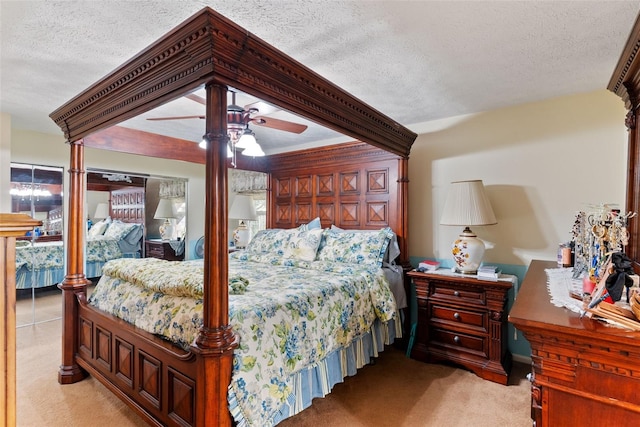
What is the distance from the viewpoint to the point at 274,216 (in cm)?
436

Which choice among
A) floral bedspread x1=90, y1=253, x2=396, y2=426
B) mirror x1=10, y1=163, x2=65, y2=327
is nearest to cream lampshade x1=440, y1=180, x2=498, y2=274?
floral bedspread x1=90, y1=253, x2=396, y2=426

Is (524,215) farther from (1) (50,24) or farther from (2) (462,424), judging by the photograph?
(1) (50,24)

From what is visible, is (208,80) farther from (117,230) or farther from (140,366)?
(117,230)

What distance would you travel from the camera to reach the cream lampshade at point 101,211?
4.20 metres

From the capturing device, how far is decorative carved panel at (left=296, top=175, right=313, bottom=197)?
4.02 meters

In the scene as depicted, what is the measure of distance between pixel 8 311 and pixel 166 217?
4.18 meters

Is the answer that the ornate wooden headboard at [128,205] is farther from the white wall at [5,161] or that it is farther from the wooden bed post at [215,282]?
the wooden bed post at [215,282]

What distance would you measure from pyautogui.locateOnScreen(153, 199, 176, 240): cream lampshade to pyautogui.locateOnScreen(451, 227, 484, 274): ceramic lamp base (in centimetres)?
386

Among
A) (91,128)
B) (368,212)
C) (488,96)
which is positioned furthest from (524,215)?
(91,128)

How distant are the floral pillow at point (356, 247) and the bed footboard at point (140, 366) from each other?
1.71 m

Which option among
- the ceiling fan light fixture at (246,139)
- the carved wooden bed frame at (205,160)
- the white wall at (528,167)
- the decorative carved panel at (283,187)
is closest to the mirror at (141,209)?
the carved wooden bed frame at (205,160)

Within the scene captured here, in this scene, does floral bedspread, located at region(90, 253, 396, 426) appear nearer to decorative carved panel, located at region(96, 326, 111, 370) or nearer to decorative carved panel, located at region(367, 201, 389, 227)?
decorative carved panel, located at region(96, 326, 111, 370)

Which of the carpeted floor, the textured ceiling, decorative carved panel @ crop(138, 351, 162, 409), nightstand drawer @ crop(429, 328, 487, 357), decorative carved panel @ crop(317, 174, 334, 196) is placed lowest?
the carpeted floor

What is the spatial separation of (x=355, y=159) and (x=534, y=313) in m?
2.70
